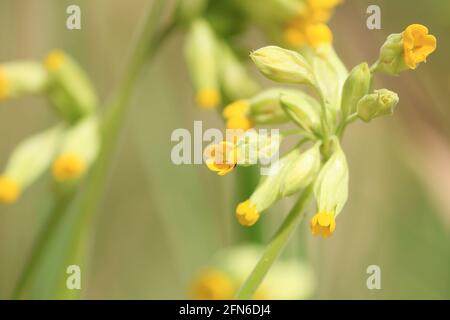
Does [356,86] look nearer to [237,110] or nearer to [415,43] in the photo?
[415,43]

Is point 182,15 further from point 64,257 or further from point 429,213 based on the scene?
point 429,213

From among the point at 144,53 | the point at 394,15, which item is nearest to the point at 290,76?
the point at 144,53

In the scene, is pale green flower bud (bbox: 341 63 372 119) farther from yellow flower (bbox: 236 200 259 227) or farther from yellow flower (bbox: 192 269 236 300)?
yellow flower (bbox: 192 269 236 300)

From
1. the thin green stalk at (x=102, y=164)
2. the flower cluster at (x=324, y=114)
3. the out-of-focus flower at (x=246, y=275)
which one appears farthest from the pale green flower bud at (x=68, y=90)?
the flower cluster at (x=324, y=114)

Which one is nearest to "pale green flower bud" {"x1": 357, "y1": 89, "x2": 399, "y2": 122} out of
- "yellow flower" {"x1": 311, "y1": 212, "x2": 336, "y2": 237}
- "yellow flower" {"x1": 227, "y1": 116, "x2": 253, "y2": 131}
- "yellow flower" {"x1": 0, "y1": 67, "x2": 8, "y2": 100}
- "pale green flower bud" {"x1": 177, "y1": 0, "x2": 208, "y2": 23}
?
"yellow flower" {"x1": 311, "y1": 212, "x2": 336, "y2": 237}

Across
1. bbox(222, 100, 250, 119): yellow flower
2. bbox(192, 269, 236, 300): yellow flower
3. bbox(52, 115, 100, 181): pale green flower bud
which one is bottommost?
bbox(192, 269, 236, 300): yellow flower

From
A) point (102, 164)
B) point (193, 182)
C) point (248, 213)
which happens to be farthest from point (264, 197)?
point (193, 182)
